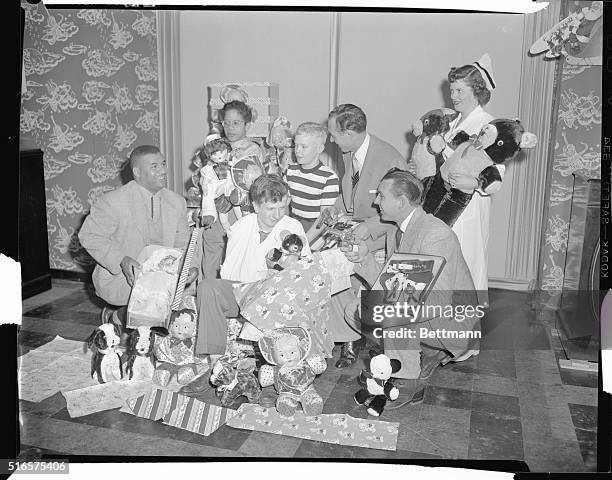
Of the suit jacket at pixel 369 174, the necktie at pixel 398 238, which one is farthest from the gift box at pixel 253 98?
Answer: the necktie at pixel 398 238

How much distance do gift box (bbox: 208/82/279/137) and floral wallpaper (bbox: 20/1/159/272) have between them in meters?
0.20

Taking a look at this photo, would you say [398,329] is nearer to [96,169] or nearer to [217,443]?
[217,443]

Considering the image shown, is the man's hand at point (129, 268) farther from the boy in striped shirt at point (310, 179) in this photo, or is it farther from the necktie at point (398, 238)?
the necktie at point (398, 238)

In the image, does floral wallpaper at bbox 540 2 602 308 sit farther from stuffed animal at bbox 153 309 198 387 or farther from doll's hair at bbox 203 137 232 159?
stuffed animal at bbox 153 309 198 387

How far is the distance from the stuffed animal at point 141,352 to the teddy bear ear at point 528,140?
48.0 inches

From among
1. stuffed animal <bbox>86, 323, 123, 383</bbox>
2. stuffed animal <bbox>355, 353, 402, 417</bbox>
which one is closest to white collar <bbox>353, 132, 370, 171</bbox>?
stuffed animal <bbox>355, 353, 402, 417</bbox>

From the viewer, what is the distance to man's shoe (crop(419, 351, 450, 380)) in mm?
1876

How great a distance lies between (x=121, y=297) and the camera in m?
1.97

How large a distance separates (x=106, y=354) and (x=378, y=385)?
898 mm

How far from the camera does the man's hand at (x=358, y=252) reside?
182 cm

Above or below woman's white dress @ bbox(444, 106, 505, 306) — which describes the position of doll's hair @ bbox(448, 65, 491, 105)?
above

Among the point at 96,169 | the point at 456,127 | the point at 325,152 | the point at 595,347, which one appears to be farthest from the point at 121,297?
the point at 595,347

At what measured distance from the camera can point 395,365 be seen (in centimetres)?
183

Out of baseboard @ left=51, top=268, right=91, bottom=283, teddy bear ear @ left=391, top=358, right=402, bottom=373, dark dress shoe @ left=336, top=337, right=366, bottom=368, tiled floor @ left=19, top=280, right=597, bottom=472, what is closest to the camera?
tiled floor @ left=19, top=280, right=597, bottom=472
